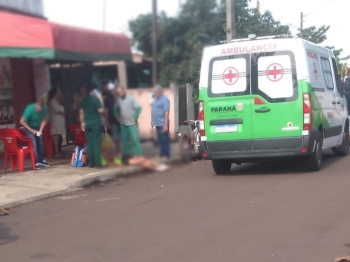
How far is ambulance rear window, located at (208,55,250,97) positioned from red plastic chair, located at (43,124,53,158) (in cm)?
56

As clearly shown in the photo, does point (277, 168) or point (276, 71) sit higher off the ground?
point (276, 71)

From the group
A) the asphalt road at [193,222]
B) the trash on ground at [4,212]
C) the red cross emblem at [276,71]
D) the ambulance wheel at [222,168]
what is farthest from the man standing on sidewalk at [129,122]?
the ambulance wheel at [222,168]

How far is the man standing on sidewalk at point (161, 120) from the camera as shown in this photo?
4.07 feet

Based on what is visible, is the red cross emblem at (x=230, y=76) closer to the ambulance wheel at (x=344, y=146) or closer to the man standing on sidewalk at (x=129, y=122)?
the man standing on sidewalk at (x=129, y=122)

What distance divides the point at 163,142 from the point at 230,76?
115 centimetres

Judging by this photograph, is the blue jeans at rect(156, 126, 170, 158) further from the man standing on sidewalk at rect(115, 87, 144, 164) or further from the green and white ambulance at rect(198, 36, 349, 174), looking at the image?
the green and white ambulance at rect(198, 36, 349, 174)

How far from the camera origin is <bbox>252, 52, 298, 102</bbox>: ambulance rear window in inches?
81.7

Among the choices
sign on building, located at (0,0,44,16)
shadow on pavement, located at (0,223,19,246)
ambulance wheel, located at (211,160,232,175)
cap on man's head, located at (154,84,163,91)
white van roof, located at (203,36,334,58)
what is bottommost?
shadow on pavement, located at (0,223,19,246)

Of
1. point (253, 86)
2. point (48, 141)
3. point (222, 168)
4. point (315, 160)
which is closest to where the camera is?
point (48, 141)

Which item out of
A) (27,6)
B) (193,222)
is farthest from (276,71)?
(193,222)

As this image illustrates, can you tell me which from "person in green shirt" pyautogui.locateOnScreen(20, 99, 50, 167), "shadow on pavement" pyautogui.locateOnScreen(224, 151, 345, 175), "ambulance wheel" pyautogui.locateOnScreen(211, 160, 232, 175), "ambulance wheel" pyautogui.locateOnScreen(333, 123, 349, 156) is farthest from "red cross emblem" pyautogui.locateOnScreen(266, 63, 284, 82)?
"ambulance wheel" pyautogui.locateOnScreen(333, 123, 349, 156)

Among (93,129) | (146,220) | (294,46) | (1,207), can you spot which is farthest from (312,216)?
(93,129)

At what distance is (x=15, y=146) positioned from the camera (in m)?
1.75

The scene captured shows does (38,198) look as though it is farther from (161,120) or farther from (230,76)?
(161,120)
